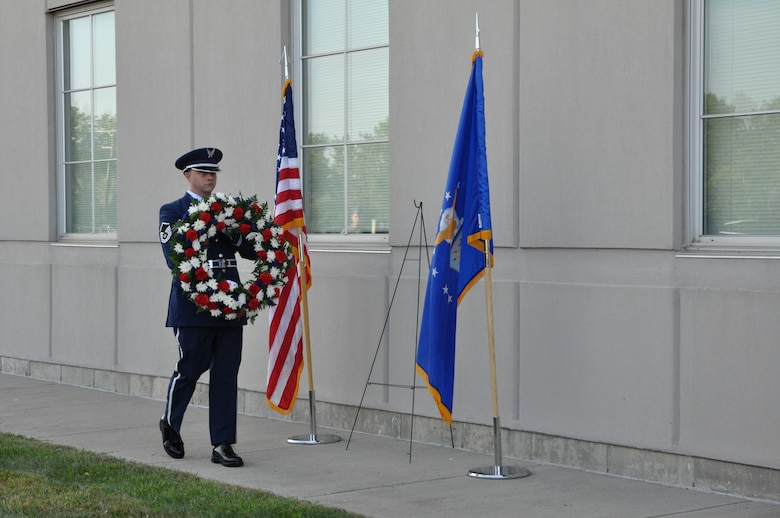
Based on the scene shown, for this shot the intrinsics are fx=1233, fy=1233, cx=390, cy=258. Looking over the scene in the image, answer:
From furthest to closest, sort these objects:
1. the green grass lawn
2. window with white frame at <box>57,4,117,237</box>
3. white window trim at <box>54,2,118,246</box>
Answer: white window trim at <box>54,2,118,246</box>, window with white frame at <box>57,4,117,237</box>, the green grass lawn

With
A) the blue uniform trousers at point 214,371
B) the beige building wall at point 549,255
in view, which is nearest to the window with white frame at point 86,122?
the beige building wall at point 549,255

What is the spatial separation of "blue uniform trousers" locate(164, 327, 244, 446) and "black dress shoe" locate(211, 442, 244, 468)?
0.15 feet

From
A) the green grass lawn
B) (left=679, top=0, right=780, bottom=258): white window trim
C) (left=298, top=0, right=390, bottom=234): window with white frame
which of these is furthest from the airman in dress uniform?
(left=679, top=0, right=780, bottom=258): white window trim

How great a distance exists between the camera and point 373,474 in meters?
7.75

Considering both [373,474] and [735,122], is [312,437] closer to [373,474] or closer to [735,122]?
[373,474]

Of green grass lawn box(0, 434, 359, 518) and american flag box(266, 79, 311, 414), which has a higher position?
american flag box(266, 79, 311, 414)

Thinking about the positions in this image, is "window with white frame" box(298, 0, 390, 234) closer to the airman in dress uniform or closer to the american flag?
the american flag

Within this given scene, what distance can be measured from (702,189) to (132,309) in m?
6.28

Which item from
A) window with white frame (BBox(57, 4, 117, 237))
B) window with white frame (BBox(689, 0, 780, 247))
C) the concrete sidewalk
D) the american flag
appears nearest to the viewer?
the concrete sidewalk

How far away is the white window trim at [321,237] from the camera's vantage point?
9484mm

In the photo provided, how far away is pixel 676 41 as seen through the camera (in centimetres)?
729

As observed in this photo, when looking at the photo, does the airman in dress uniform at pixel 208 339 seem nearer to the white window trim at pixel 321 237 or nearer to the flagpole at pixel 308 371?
the flagpole at pixel 308 371

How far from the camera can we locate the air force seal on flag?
26.1 ft

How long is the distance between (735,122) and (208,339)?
3603 mm
